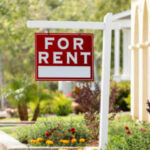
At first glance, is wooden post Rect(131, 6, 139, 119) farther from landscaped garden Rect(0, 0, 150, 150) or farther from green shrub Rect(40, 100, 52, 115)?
green shrub Rect(40, 100, 52, 115)

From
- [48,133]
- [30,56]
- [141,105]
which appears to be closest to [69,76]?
[48,133]

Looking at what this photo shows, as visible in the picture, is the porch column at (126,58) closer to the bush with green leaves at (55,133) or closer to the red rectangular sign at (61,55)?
the bush with green leaves at (55,133)

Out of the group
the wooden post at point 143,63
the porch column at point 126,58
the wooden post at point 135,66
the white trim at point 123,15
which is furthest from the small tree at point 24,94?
the porch column at point 126,58

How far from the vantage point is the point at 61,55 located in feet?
24.9

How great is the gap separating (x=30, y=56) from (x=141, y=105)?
2881cm

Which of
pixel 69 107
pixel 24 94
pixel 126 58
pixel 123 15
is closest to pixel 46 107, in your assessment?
pixel 69 107

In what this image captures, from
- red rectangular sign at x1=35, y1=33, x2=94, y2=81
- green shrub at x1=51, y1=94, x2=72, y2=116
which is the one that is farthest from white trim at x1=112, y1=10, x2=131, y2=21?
red rectangular sign at x1=35, y1=33, x2=94, y2=81

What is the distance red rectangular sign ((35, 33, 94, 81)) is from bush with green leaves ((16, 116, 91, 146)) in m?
1.98

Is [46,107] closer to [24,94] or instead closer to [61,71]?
[24,94]

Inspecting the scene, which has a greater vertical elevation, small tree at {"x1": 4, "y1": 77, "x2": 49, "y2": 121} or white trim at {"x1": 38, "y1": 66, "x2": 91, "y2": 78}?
white trim at {"x1": 38, "y1": 66, "x2": 91, "y2": 78}

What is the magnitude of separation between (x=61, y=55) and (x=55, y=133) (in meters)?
A: 2.49

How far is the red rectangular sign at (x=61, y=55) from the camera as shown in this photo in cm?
759

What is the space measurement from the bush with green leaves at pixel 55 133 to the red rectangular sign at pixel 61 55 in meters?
1.98

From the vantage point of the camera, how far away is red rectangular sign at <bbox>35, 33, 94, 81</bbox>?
759 cm
